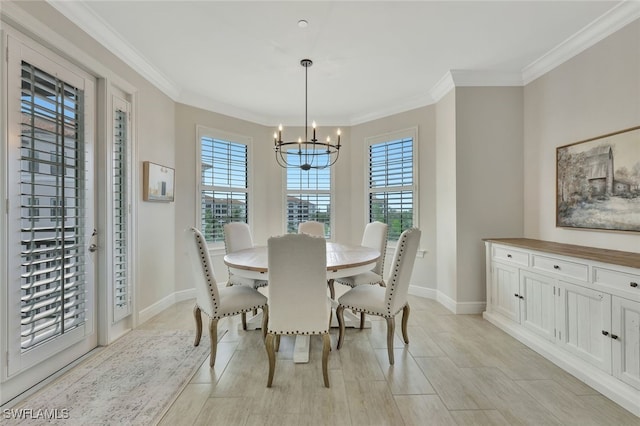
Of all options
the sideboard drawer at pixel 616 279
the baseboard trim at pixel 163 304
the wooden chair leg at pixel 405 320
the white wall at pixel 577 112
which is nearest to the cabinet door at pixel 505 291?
the white wall at pixel 577 112

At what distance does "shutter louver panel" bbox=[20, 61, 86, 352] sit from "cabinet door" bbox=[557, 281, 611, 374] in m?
3.86

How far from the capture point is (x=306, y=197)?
197 inches

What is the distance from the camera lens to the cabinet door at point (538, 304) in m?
2.43

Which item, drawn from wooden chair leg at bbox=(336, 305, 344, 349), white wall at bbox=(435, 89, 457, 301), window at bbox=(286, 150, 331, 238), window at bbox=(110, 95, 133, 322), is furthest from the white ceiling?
wooden chair leg at bbox=(336, 305, 344, 349)

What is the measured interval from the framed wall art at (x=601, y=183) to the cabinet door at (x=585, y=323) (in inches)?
27.8

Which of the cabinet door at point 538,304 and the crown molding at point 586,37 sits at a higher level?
the crown molding at point 586,37

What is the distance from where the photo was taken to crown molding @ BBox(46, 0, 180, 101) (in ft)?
7.38

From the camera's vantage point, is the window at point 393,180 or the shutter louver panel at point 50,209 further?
the window at point 393,180

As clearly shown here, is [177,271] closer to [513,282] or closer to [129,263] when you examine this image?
[129,263]

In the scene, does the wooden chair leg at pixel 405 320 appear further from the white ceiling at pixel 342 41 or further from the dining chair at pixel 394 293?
the white ceiling at pixel 342 41

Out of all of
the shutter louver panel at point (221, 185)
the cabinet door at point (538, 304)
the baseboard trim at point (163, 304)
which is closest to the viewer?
the cabinet door at point (538, 304)

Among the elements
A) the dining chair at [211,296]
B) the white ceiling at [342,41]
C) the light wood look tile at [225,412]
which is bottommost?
the light wood look tile at [225,412]

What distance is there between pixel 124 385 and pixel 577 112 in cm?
444

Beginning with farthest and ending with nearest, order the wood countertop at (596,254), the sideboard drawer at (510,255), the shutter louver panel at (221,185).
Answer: the shutter louver panel at (221,185), the sideboard drawer at (510,255), the wood countertop at (596,254)
